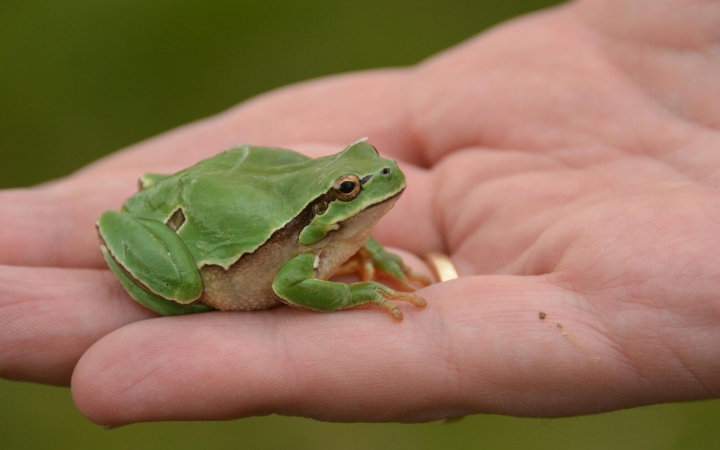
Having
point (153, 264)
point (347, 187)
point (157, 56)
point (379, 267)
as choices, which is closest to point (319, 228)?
point (347, 187)

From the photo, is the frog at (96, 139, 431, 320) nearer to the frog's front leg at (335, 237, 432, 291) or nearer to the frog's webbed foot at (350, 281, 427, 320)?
the frog's webbed foot at (350, 281, 427, 320)

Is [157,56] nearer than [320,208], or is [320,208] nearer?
[320,208]

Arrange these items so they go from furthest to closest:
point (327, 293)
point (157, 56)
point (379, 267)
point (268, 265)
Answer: point (157, 56)
point (379, 267)
point (268, 265)
point (327, 293)

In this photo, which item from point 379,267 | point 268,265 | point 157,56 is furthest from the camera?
point 157,56

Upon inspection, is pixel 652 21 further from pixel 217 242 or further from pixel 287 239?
pixel 217 242

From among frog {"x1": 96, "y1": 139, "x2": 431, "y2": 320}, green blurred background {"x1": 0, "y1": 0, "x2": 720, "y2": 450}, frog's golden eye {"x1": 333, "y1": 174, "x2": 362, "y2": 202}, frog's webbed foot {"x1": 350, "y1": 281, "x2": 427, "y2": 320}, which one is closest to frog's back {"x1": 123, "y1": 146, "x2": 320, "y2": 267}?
frog {"x1": 96, "y1": 139, "x2": 431, "y2": 320}

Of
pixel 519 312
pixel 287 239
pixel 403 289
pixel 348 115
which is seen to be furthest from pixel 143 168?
pixel 519 312

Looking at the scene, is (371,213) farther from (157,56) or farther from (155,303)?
(157,56)

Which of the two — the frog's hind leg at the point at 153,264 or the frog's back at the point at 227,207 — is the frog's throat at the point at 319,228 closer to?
the frog's back at the point at 227,207
